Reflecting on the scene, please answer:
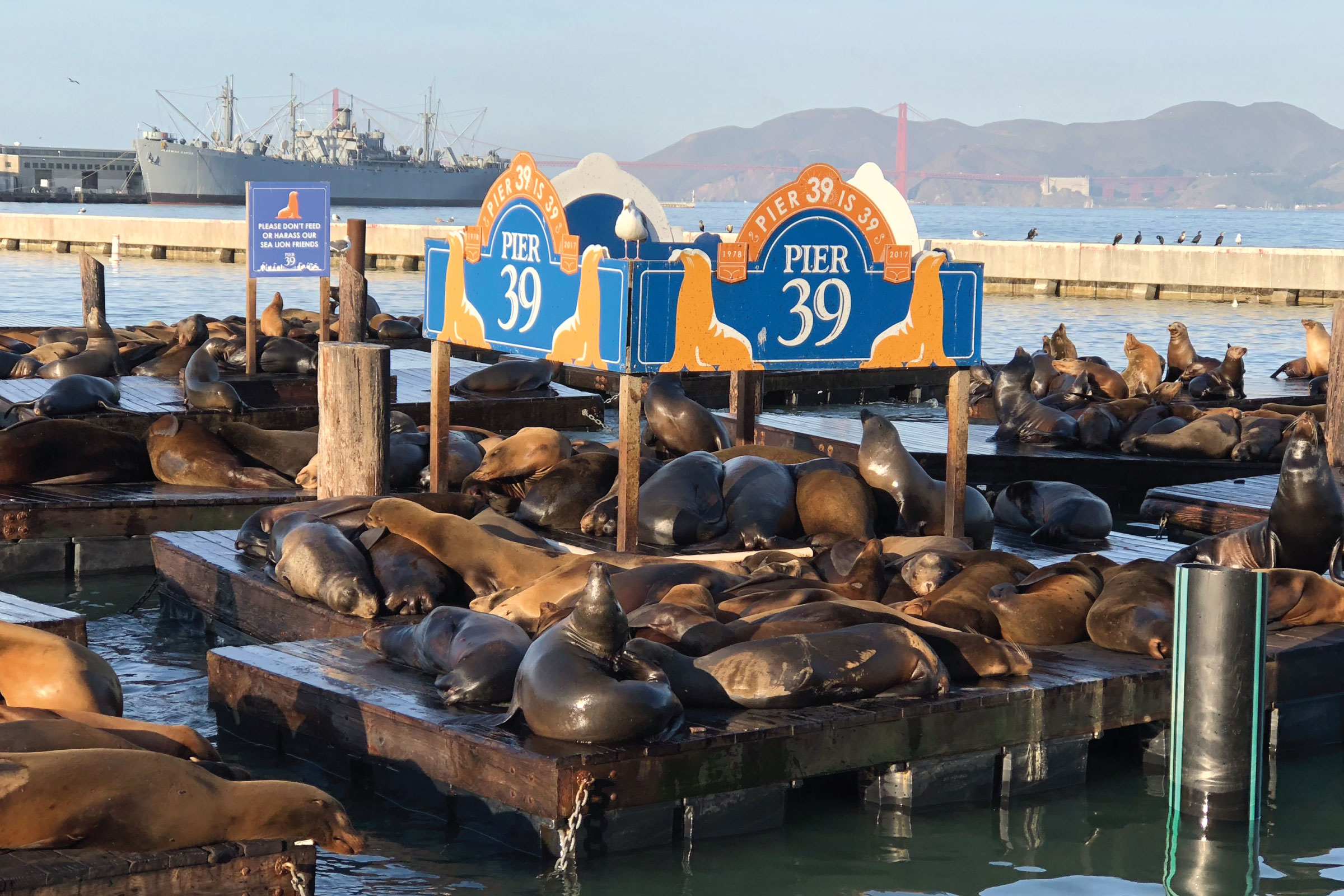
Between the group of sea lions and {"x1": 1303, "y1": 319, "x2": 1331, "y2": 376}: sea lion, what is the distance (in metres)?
16.2

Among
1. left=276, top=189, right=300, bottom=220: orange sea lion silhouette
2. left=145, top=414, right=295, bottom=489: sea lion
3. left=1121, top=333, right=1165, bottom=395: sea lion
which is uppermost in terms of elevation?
left=276, top=189, right=300, bottom=220: orange sea lion silhouette

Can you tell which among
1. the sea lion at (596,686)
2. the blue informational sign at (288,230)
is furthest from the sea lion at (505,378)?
the sea lion at (596,686)

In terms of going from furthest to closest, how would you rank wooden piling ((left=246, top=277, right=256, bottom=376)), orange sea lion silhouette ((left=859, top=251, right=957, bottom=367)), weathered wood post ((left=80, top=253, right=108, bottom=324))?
weathered wood post ((left=80, top=253, right=108, bottom=324)) → wooden piling ((left=246, top=277, right=256, bottom=376)) → orange sea lion silhouette ((left=859, top=251, right=957, bottom=367))

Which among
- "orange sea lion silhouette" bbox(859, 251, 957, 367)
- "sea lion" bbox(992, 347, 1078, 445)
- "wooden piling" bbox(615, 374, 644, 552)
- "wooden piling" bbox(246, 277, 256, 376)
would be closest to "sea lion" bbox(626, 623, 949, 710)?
"wooden piling" bbox(615, 374, 644, 552)

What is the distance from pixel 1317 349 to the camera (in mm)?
18078

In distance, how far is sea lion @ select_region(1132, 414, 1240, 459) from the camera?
12.8 m

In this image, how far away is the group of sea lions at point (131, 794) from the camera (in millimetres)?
3715

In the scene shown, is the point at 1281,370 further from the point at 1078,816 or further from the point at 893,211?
the point at 1078,816

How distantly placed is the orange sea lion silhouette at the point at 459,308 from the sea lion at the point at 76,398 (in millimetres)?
4440

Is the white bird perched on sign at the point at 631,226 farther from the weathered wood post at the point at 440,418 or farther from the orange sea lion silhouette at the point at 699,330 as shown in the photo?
the weathered wood post at the point at 440,418

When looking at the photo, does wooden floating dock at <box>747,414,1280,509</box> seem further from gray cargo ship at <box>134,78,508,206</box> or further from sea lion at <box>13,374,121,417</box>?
gray cargo ship at <box>134,78,508,206</box>

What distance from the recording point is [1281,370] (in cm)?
1978

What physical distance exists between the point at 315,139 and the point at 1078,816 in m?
121

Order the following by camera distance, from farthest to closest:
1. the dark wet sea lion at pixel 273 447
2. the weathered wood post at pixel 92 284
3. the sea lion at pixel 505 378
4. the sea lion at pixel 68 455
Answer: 1. the weathered wood post at pixel 92 284
2. the sea lion at pixel 505 378
3. the dark wet sea lion at pixel 273 447
4. the sea lion at pixel 68 455
